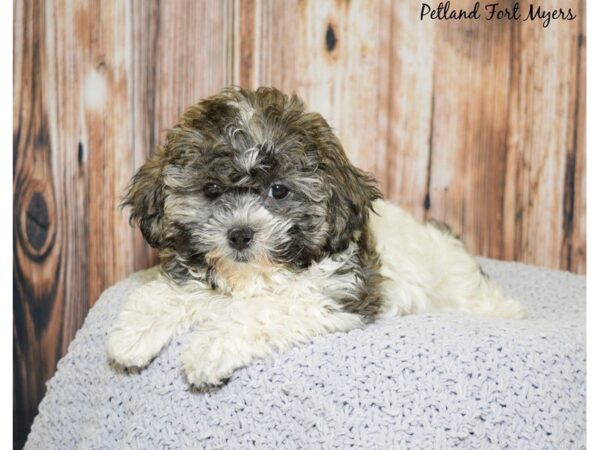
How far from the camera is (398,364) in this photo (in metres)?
2.54

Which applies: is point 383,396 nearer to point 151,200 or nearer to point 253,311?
point 253,311

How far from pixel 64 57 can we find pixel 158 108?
1.81 ft

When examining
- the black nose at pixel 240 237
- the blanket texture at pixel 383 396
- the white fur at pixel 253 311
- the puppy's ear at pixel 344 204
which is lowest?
the blanket texture at pixel 383 396

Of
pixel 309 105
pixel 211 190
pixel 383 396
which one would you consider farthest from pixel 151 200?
pixel 309 105

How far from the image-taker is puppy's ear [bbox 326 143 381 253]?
2.84 m

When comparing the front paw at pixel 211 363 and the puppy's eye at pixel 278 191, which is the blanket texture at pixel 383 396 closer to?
the front paw at pixel 211 363

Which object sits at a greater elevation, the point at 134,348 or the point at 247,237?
the point at 247,237

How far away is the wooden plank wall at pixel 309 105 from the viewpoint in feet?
12.6

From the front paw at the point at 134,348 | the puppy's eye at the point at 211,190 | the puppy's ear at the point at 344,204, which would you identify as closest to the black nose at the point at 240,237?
the puppy's eye at the point at 211,190

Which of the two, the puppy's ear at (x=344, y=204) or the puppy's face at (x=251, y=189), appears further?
the puppy's ear at (x=344, y=204)

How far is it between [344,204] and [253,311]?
0.56 meters

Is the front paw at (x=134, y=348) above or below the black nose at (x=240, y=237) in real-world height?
below

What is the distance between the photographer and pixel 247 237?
267cm

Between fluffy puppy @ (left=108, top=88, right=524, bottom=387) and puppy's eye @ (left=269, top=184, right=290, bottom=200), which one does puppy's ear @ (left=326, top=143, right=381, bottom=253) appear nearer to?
fluffy puppy @ (left=108, top=88, right=524, bottom=387)
